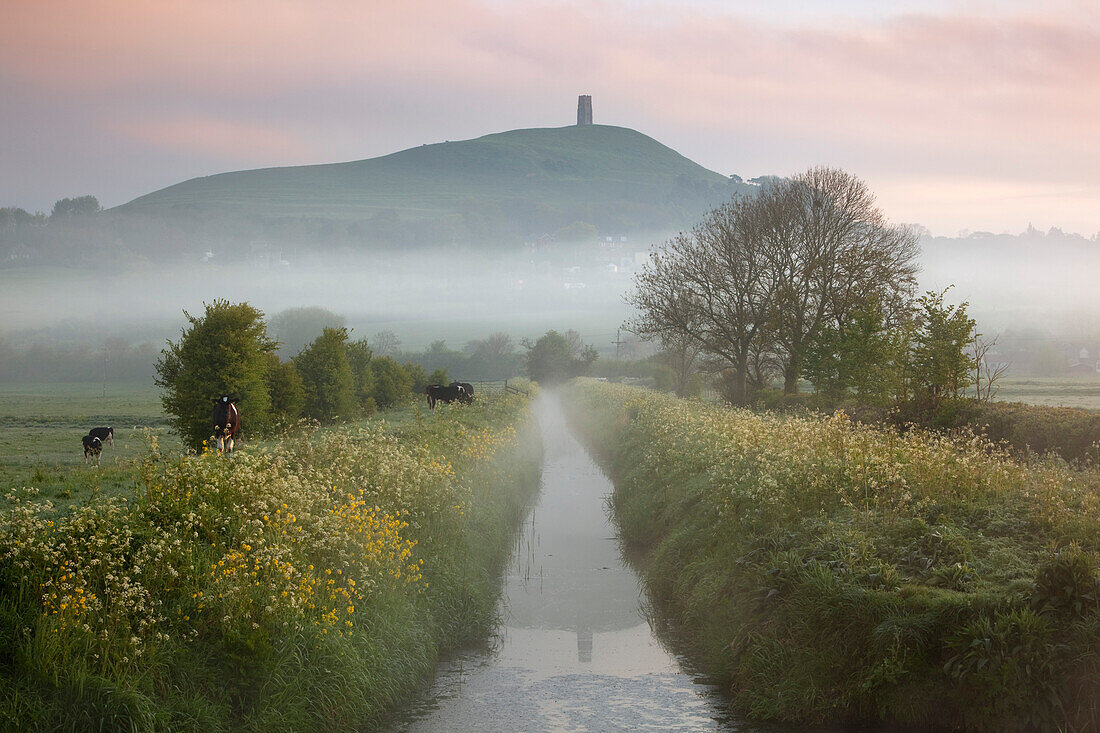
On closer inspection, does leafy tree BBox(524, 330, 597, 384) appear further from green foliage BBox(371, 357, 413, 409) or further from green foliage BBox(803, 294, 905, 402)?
green foliage BBox(803, 294, 905, 402)

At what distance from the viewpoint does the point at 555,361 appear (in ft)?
393

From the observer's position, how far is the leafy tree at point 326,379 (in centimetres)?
6128

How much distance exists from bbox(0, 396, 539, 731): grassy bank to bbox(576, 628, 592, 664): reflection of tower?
1.39 meters

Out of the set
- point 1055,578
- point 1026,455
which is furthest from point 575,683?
point 1026,455

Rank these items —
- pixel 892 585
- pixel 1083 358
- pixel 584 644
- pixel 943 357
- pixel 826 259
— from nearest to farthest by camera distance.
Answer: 1. pixel 892 585
2. pixel 584 644
3. pixel 943 357
4. pixel 826 259
5. pixel 1083 358

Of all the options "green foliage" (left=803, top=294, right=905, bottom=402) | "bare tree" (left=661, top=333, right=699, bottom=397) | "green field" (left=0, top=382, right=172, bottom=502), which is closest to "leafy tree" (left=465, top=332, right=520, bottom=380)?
"green field" (left=0, top=382, right=172, bottom=502)

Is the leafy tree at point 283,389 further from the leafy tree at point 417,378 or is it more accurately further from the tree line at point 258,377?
the leafy tree at point 417,378

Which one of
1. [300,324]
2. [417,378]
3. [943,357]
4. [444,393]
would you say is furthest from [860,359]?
[300,324]

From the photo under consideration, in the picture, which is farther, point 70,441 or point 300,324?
point 300,324

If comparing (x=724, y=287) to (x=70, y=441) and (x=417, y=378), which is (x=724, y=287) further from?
(x=417, y=378)

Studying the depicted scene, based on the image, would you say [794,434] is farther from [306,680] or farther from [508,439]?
[508,439]

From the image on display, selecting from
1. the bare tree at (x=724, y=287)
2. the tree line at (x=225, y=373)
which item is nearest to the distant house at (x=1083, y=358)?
the bare tree at (x=724, y=287)

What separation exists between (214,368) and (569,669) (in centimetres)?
3377

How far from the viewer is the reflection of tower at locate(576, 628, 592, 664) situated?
11.8 m
